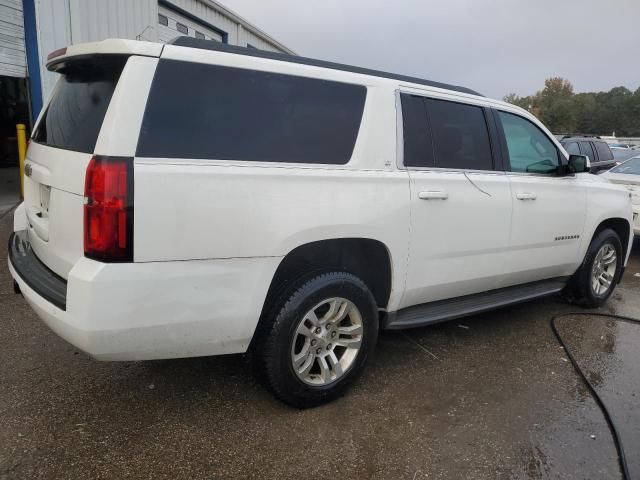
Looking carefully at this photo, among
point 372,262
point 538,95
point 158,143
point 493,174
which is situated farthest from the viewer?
point 538,95

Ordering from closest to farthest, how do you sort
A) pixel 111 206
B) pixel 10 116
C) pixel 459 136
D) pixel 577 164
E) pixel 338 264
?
1. pixel 111 206
2. pixel 338 264
3. pixel 459 136
4. pixel 577 164
5. pixel 10 116

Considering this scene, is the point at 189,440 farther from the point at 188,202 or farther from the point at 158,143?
the point at 158,143

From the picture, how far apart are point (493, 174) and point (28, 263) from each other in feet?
10.2

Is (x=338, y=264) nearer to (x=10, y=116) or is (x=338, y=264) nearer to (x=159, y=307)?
(x=159, y=307)

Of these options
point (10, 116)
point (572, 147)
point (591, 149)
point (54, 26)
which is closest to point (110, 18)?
point (54, 26)

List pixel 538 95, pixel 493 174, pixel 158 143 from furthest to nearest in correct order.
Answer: pixel 538 95 < pixel 493 174 < pixel 158 143

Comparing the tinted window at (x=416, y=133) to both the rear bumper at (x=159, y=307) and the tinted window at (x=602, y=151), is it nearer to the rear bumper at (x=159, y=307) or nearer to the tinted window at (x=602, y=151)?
the rear bumper at (x=159, y=307)

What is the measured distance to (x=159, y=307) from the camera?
88.5 inches

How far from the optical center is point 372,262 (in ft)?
10.3

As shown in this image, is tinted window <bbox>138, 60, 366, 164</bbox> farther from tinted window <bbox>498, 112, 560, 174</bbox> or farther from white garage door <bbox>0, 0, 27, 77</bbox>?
white garage door <bbox>0, 0, 27, 77</bbox>

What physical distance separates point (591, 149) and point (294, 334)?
39.3 feet

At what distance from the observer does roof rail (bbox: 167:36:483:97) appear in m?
2.40

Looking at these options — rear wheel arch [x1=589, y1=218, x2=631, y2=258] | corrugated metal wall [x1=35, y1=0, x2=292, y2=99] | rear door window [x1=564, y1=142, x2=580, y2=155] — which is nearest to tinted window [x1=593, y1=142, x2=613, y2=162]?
rear door window [x1=564, y1=142, x2=580, y2=155]

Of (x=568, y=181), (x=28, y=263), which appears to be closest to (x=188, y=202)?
(x=28, y=263)
